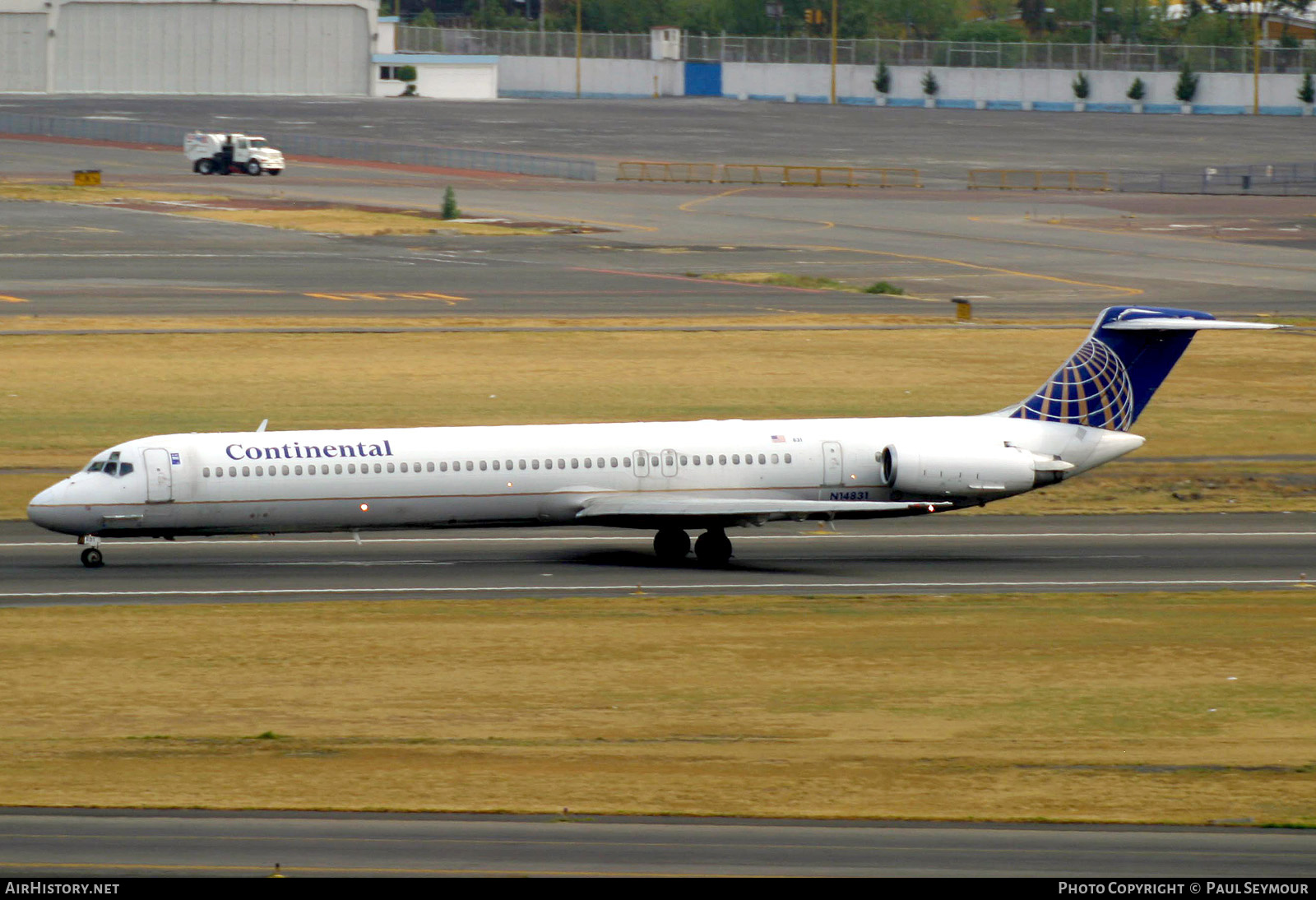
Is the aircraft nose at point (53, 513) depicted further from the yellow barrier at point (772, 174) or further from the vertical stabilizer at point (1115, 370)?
the yellow barrier at point (772, 174)

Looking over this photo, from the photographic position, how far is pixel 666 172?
13788 centimetres

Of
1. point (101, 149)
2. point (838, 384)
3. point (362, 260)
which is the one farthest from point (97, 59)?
point (838, 384)

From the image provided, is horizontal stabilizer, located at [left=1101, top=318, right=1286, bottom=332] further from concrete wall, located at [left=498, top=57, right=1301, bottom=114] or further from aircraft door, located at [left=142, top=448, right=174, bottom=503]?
concrete wall, located at [left=498, top=57, right=1301, bottom=114]

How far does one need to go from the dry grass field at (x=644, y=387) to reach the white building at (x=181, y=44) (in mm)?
108626

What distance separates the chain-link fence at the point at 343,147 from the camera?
138 m

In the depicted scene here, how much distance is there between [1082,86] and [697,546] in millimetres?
148035

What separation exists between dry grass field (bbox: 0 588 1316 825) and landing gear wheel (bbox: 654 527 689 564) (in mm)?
4495

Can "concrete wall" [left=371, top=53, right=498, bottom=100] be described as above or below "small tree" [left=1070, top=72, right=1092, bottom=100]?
above

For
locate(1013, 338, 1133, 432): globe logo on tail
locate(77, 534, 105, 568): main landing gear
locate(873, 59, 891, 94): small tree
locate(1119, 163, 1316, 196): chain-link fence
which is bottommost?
locate(77, 534, 105, 568): main landing gear

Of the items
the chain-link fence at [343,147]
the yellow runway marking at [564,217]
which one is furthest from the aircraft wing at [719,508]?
the chain-link fence at [343,147]

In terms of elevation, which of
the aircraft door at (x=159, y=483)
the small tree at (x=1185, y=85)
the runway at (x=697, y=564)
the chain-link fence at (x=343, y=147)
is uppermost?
the small tree at (x=1185, y=85)

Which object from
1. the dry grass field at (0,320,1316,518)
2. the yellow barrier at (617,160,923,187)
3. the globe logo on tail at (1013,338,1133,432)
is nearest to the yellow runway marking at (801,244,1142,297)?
the dry grass field at (0,320,1316,518)

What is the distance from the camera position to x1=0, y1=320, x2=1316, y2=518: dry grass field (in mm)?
53062

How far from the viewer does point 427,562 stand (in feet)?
137
